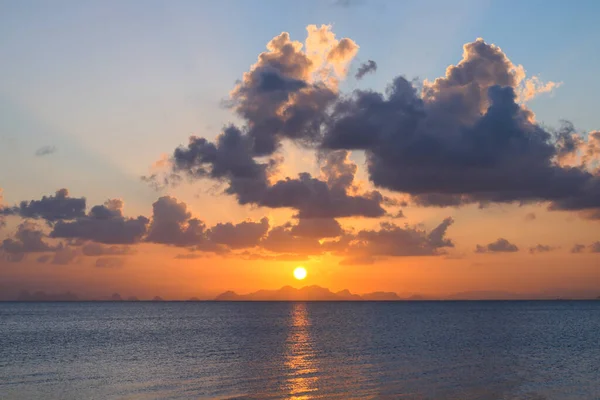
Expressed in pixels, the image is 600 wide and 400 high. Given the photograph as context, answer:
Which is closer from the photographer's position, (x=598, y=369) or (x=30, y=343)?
(x=598, y=369)

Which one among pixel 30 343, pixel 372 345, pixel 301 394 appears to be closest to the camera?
pixel 301 394

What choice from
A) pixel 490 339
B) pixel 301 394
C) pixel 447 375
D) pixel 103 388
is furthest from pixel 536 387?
pixel 490 339

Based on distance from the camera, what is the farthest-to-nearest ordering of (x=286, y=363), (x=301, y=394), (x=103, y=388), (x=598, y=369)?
(x=286, y=363), (x=598, y=369), (x=103, y=388), (x=301, y=394)

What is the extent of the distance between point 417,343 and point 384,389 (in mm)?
51477

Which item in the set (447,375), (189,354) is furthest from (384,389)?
(189,354)

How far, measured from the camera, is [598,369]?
7100 centimetres

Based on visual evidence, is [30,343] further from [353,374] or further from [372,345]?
[353,374]

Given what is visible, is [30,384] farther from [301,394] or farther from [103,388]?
[301,394]

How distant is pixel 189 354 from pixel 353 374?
3198cm

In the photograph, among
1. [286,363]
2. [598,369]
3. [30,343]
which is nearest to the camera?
[598,369]

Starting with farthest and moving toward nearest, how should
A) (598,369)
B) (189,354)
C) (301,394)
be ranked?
(189,354) < (598,369) < (301,394)

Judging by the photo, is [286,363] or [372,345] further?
[372,345]

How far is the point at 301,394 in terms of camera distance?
54.1 m

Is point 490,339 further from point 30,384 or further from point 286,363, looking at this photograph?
point 30,384
